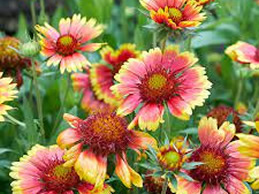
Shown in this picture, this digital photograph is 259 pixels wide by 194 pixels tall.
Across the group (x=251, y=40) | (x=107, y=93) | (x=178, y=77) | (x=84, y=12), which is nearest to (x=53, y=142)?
(x=107, y=93)

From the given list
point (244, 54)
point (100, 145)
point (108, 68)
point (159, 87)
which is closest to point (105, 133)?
point (100, 145)

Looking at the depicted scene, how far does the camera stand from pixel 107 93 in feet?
5.03

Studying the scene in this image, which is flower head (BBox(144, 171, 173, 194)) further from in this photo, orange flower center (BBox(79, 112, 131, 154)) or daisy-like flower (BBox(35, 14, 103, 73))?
daisy-like flower (BBox(35, 14, 103, 73))

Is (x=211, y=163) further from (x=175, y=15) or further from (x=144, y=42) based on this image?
(x=144, y=42)

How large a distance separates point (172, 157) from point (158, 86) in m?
0.18

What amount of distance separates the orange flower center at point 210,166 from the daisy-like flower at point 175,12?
245 millimetres

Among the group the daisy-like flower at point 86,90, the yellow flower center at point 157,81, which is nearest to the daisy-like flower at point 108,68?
the daisy-like flower at point 86,90

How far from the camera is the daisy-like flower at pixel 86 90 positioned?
1.59 m

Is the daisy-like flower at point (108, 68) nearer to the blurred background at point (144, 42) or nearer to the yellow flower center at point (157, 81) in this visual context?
the blurred background at point (144, 42)

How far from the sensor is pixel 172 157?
0.94 meters

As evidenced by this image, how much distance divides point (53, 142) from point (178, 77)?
0.38m

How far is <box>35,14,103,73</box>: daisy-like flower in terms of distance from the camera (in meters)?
1.23

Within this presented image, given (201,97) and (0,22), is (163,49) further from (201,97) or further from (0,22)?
(0,22)

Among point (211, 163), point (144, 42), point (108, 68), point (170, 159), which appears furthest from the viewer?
point (144, 42)
